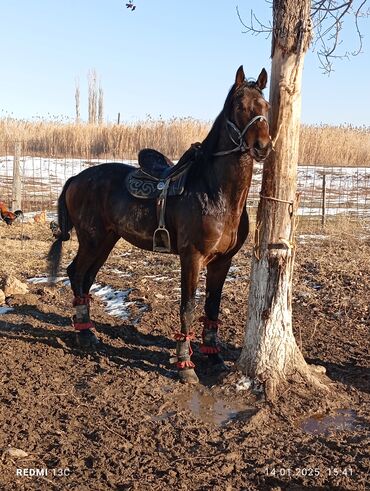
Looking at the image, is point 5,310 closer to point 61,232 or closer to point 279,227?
point 61,232

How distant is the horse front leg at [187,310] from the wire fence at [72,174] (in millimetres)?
8901

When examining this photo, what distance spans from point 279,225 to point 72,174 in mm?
15350

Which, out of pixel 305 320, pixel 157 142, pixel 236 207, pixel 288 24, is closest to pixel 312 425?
pixel 236 207

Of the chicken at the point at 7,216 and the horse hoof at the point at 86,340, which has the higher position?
the chicken at the point at 7,216

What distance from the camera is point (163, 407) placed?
4168mm

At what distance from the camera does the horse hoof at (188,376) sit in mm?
4621

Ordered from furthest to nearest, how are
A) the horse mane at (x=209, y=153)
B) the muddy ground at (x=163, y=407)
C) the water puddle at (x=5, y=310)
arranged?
the water puddle at (x=5, y=310), the horse mane at (x=209, y=153), the muddy ground at (x=163, y=407)

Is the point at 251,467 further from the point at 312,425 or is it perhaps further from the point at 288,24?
the point at 288,24

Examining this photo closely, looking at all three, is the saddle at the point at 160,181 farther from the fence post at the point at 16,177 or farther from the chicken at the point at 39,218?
the fence post at the point at 16,177

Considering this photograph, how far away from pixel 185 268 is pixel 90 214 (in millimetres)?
1560

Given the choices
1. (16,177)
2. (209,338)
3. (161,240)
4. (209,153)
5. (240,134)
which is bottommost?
(209,338)

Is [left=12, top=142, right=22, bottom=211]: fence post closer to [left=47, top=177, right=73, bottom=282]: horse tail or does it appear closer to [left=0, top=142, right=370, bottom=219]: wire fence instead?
[left=0, top=142, right=370, bottom=219]: wire fence

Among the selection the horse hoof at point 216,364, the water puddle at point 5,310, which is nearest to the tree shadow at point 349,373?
the horse hoof at point 216,364

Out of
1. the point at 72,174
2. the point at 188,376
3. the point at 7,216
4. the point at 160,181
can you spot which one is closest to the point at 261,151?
the point at 160,181
